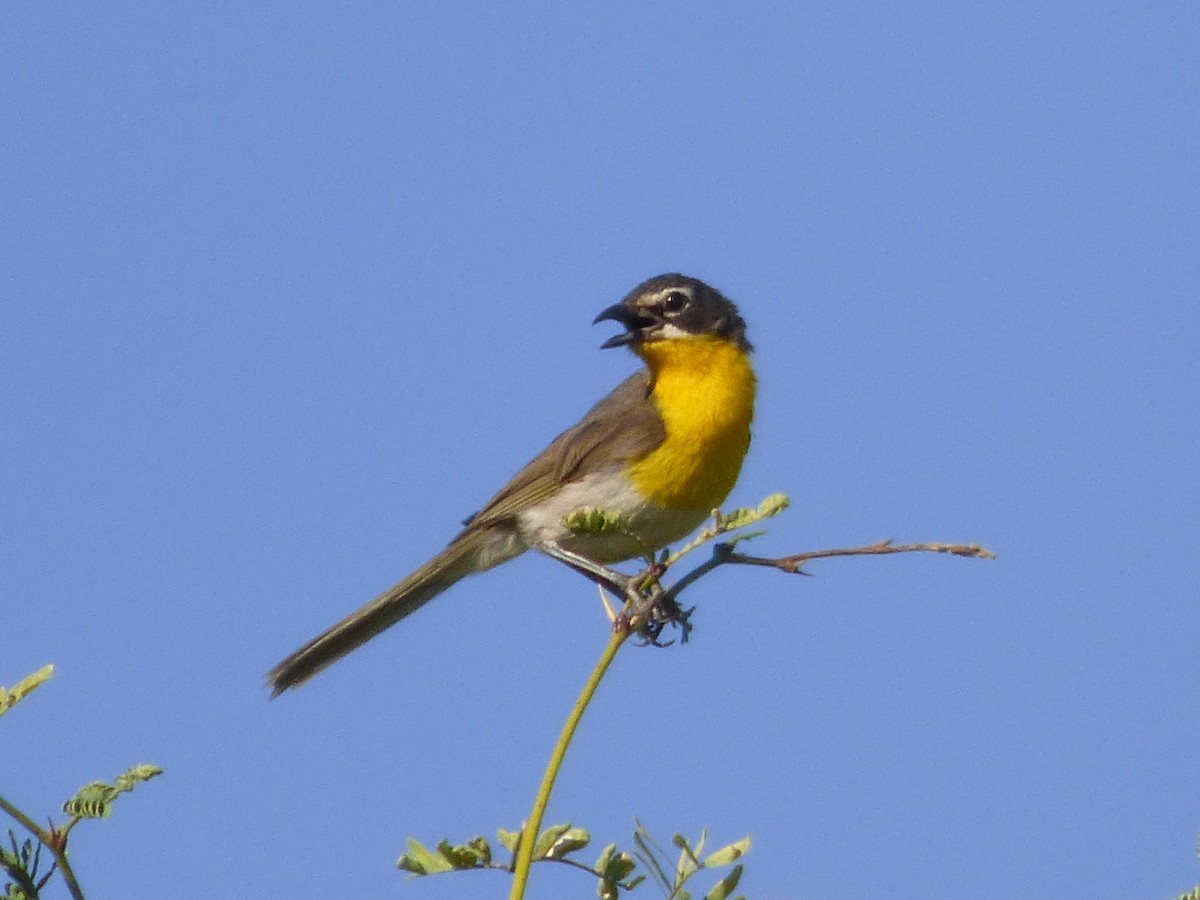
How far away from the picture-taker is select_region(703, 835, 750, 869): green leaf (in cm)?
244

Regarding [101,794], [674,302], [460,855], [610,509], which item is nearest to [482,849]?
[460,855]

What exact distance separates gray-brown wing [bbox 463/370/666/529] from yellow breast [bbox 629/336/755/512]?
9 centimetres

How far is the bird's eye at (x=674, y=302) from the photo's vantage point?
27.6ft

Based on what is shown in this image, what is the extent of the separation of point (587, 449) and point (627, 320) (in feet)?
2.34

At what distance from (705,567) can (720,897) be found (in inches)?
22.6

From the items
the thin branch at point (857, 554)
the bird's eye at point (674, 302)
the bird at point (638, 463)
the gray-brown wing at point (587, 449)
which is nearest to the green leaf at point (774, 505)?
the thin branch at point (857, 554)

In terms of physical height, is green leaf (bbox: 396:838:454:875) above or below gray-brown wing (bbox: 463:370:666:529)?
below

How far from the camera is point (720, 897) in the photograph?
234cm

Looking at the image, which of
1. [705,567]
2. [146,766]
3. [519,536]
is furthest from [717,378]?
[146,766]

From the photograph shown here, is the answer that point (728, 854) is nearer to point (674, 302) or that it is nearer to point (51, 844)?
point (51, 844)

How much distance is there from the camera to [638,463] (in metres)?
7.91

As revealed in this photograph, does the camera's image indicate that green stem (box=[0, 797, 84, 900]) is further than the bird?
No

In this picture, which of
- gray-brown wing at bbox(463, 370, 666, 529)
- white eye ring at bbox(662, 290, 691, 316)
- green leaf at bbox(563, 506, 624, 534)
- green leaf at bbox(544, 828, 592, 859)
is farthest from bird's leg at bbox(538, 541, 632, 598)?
green leaf at bbox(544, 828, 592, 859)

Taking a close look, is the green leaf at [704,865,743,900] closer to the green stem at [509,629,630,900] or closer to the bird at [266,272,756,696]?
the green stem at [509,629,630,900]
